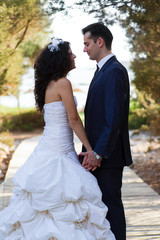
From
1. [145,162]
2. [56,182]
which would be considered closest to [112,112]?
[56,182]

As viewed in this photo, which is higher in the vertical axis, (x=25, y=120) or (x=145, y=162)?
(x=145, y=162)

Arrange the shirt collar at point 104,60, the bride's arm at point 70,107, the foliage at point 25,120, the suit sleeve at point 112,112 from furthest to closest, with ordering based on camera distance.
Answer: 1. the foliage at point 25,120
2. the shirt collar at point 104,60
3. the bride's arm at point 70,107
4. the suit sleeve at point 112,112

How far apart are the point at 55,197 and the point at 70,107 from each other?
657 millimetres

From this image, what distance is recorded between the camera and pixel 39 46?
17.2m

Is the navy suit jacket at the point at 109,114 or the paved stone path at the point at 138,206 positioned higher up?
the navy suit jacket at the point at 109,114

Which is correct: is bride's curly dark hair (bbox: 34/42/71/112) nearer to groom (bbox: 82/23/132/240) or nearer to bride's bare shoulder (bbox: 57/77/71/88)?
bride's bare shoulder (bbox: 57/77/71/88)

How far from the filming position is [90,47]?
283 cm

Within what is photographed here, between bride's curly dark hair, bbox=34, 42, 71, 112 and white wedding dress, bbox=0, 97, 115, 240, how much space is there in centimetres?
18

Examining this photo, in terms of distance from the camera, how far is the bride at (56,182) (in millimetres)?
2740

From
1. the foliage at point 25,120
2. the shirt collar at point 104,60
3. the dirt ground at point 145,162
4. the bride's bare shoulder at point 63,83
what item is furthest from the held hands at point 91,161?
the foliage at point 25,120

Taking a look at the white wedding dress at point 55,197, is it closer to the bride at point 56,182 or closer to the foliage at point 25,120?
the bride at point 56,182

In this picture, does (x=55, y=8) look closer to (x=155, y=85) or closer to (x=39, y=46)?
(x=155, y=85)

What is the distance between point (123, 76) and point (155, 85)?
11.4 feet

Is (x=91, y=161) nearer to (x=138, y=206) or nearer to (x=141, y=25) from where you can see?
(x=138, y=206)
